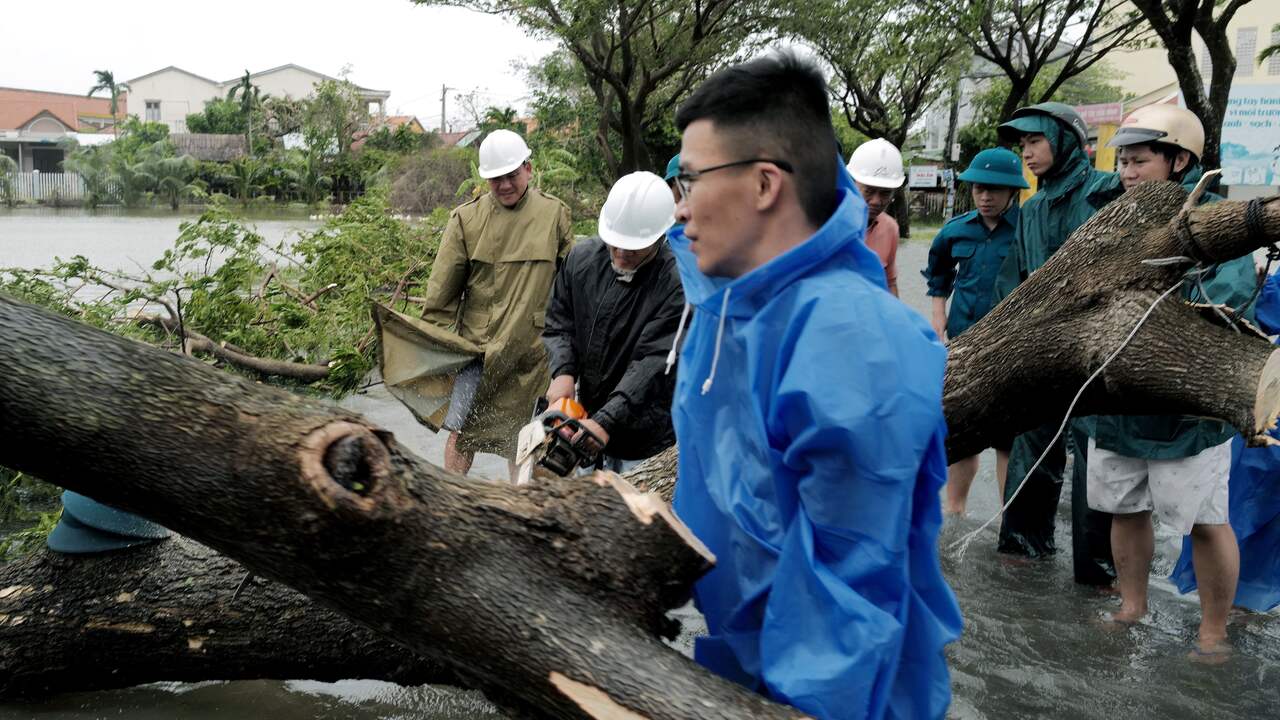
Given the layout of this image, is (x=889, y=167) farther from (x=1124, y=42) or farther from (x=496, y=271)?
(x=1124, y=42)

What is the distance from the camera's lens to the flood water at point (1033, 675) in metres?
4.13

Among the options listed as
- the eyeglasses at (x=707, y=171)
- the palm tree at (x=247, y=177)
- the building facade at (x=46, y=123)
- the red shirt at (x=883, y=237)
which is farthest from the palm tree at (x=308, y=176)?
the eyeglasses at (x=707, y=171)

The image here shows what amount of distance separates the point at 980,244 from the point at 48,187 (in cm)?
5617

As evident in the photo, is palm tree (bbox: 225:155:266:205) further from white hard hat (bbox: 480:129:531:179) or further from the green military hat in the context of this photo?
the green military hat

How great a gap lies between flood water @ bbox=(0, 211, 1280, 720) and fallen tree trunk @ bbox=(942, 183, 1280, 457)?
1081mm

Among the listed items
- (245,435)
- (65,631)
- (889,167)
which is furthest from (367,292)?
(245,435)

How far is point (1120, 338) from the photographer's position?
152 inches

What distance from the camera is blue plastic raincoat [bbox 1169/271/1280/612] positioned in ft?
17.0

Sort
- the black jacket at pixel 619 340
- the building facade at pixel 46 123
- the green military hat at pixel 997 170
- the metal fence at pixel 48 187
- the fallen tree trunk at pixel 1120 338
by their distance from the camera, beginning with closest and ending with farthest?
the fallen tree trunk at pixel 1120 338
the black jacket at pixel 619 340
the green military hat at pixel 997 170
the metal fence at pixel 48 187
the building facade at pixel 46 123

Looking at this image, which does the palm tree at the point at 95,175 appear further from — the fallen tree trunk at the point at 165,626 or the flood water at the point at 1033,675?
the fallen tree trunk at the point at 165,626

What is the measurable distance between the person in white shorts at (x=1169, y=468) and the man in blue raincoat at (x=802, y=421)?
2.85 meters

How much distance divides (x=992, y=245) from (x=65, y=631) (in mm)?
4808

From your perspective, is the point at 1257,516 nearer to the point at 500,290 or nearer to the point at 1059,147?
the point at 1059,147

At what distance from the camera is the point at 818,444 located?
1896 mm
